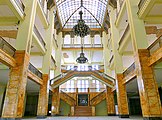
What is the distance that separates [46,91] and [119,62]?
8.27 meters

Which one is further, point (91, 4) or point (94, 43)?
point (94, 43)

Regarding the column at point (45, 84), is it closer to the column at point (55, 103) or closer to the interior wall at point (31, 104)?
the column at point (55, 103)

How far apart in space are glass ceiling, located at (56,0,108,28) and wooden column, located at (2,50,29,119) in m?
15.5

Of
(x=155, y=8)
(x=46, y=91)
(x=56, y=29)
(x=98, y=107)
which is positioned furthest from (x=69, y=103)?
(x=155, y=8)

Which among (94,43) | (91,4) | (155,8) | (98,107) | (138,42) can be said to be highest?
(91,4)

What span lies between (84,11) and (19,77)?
2008cm

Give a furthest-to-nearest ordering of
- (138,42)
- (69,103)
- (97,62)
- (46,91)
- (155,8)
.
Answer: (97,62) → (69,103) → (46,91) → (155,8) → (138,42)

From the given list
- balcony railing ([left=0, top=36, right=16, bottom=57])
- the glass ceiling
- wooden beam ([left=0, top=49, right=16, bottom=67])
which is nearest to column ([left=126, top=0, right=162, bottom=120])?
wooden beam ([left=0, top=49, right=16, bottom=67])

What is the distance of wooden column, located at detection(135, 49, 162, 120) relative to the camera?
8.70 metres

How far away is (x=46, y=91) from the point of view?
15.2m

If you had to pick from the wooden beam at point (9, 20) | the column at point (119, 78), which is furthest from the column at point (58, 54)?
the wooden beam at point (9, 20)

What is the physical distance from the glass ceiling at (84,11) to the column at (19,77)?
13.4 meters

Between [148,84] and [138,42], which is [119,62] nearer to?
[138,42]

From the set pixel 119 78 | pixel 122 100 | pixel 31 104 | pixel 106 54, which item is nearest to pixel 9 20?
pixel 119 78
